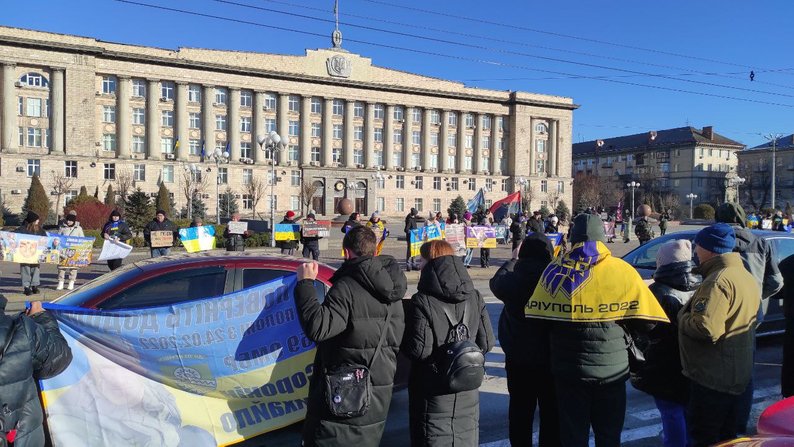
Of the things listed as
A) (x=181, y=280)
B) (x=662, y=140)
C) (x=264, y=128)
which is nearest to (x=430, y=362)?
(x=181, y=280)

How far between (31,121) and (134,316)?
2708 inches

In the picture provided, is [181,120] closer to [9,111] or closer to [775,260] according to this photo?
[9,111]

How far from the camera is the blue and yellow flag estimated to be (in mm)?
A: 3869

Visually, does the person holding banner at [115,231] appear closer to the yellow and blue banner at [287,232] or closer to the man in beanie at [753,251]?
the yellow and blue banner at [287,232]

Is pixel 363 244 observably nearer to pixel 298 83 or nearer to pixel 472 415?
pixel 472 415

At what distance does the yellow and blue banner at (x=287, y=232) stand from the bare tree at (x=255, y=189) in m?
49.6

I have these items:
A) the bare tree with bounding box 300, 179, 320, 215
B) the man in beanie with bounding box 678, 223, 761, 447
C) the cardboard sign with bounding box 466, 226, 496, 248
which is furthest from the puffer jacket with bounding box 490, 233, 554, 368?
the bare tree with bounding box 300, 179, 320, 215

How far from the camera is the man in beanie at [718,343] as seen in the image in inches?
153

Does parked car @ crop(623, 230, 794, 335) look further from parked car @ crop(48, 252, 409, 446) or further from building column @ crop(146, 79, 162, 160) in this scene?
building column @ crop(146, 79, 162, 160)

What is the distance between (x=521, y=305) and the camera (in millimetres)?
4449

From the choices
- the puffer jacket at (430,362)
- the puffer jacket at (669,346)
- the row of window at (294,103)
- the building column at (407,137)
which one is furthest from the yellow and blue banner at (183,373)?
the building column at (407,137)

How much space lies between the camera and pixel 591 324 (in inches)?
153

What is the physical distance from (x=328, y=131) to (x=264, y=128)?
27.7 ft

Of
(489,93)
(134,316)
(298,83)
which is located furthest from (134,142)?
(134,316)
